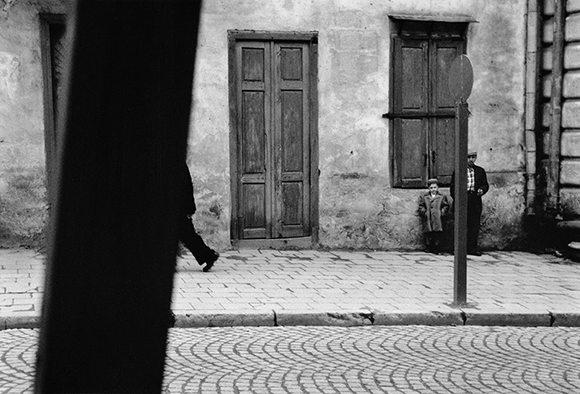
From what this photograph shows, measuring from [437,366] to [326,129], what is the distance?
7013mm

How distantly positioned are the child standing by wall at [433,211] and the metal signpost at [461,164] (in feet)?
12.9

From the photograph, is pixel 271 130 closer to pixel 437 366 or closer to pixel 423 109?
pixel 423 109

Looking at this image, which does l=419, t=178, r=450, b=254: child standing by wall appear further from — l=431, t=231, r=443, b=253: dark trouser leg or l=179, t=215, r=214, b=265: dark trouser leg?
l=179, t=215, r=214, b=265: dark trouser leg

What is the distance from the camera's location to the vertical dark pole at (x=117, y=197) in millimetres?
900

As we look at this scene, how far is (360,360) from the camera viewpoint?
618 cm

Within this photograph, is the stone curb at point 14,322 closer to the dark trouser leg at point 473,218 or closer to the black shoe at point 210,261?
the black shoe at point 210,261

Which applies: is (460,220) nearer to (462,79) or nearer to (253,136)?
(462,79)

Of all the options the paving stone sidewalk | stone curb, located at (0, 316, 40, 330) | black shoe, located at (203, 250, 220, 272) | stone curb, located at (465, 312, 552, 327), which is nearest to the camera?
stone curb, located at (0, 316, 40, 330)

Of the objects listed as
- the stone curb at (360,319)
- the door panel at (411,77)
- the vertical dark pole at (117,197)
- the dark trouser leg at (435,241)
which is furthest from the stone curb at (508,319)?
the vertical dark pole at (117,197)

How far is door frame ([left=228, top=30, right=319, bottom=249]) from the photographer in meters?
12.3

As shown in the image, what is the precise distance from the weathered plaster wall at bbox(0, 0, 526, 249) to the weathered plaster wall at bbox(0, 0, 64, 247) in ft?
0.04

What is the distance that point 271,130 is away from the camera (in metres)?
12.4

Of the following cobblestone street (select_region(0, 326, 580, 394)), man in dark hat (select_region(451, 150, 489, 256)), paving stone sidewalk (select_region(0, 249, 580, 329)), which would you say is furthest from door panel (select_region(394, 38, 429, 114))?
cobblestone street (select_region(0, 326, 580, 394))

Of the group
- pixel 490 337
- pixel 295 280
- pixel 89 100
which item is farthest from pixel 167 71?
pixel 295 280
